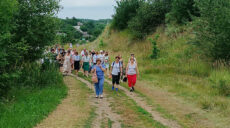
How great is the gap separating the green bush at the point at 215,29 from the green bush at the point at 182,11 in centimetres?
697

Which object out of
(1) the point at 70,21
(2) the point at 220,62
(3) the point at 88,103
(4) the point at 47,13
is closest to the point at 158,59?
(2) the point at 220,62

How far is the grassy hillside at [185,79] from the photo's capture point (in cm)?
973

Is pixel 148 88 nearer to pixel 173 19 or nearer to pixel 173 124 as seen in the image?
pixel 173 124

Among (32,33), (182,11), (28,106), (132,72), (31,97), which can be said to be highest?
(182,11)

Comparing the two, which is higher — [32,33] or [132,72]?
[32,33]

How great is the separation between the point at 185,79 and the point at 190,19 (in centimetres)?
1117

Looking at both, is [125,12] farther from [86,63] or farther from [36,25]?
[36,25]

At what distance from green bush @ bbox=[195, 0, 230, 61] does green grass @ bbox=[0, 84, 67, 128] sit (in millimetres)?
9430

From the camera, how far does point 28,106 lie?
379 inches

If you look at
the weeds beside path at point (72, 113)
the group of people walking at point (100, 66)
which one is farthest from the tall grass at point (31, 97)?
the group of people walking at point (100, 66)

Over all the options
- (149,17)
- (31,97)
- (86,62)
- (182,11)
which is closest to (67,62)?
(86,62)

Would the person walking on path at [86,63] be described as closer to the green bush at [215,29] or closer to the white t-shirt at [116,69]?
the white t-shirt at [116,69]

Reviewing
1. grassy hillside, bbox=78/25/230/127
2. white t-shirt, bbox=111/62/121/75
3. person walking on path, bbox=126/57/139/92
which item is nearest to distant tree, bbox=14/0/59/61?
white t-shirt, bbox=111/62/121/75

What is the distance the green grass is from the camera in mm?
7789
